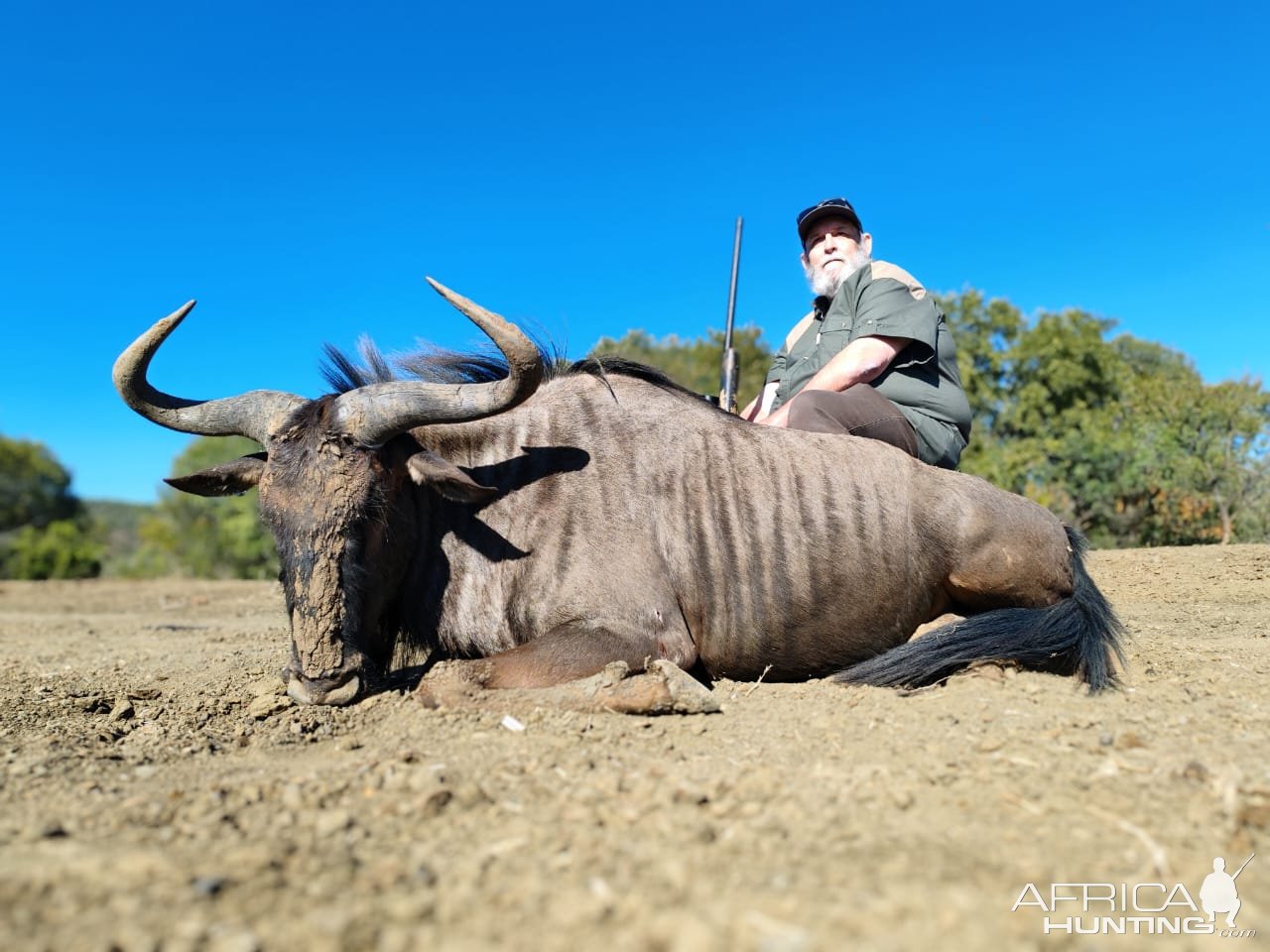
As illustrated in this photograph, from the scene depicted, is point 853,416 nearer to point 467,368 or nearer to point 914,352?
point 914,352

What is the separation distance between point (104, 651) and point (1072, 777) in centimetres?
683

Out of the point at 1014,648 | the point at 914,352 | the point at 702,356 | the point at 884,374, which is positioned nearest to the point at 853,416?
the point at 884,374

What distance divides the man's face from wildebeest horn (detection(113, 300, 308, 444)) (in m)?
4.11

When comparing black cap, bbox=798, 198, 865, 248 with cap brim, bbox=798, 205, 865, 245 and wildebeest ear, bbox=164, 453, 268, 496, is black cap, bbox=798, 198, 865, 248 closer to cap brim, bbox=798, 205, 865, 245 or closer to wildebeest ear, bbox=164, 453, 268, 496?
cap brim, bbox=798, 205, 865, 245

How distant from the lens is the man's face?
6.56 meters

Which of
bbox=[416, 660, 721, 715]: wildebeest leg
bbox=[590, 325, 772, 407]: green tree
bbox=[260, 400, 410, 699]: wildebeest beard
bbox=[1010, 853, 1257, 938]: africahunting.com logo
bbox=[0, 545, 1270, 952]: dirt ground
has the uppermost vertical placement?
bbox=[590, 325, 772, 407]: green tree

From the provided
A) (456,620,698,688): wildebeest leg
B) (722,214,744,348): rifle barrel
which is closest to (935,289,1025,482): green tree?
(722,214,744,348): rifle barrel

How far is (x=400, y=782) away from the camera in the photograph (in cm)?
254

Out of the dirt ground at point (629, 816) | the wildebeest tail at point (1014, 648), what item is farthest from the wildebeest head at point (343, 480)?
the wildebeest tail at point (1014, 648)

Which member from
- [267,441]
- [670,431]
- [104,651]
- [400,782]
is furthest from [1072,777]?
[104,651]

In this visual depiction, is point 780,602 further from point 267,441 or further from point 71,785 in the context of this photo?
point 71,785

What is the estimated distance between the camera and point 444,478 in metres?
4.08

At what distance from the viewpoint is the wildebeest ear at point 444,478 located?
160 inches

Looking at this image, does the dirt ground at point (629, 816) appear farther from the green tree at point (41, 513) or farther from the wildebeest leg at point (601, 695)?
the green tree at point (41, 513)
